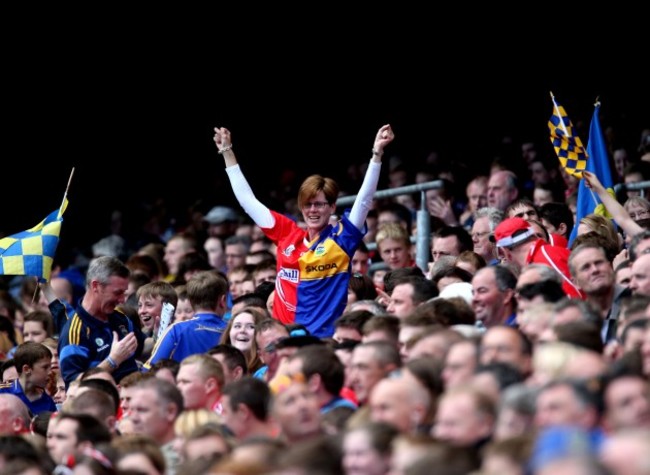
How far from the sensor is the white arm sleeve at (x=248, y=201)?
34.5ft

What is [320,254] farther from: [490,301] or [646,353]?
[646,353]

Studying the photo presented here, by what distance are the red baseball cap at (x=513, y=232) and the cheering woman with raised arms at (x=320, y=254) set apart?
927 mm

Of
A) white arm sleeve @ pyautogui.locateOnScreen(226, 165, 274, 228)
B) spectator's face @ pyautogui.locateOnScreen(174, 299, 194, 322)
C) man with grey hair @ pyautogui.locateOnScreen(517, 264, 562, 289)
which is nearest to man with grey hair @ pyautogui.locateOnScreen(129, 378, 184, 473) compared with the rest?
man with grey hair @ pyautogui.locateOnScreen(517, 264, 562, 289)

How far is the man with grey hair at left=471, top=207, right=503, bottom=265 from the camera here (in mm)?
11398

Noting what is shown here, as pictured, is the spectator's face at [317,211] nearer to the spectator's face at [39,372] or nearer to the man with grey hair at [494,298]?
the man with grey hair at [494,298]

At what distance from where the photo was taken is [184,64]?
761 inches

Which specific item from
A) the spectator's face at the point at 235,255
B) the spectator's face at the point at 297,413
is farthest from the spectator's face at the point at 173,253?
the spectator's face at the point at 297,413

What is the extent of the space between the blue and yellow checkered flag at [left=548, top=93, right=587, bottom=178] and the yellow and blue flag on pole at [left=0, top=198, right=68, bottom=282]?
3.80 meters

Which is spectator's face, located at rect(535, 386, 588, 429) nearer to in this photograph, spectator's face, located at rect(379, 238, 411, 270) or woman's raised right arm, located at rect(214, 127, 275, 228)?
woman's raised right arm, located at rect(214, 127, 275, 228)

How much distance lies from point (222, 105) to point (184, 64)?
79 centimetres

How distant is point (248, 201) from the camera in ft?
34.4

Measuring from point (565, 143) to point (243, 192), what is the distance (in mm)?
2631

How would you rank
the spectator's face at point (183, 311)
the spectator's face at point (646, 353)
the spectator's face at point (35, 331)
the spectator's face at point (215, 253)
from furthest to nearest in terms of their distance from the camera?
the spectator's face at point (215, 253) → the spectator's face at point (35, 331) → the spectator's face at point (183, 311) → the spectator's face at point (646, 353)

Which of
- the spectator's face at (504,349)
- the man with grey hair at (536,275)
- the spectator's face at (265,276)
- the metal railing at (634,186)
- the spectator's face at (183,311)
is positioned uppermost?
the metal railing at (634,186)
